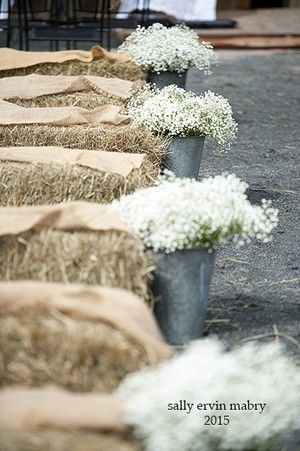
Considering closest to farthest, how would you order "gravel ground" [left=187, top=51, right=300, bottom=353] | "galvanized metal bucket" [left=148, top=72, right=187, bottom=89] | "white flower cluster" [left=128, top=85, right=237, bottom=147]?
"gravel ground" [left=187, top=51, right=300, bottom=353]
"white flower cluster" [left=128, top=85, right=237, bottom=147]
"galvanized metal bucket" [left=148, top=72, right=187, bottom=89]

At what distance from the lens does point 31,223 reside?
14.1 feet

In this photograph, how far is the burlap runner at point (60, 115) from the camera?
6449 mm

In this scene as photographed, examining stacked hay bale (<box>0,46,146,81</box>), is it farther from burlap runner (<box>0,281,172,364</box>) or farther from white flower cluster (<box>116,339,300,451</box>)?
white flower cluster (<box>116,339,300,451</box>)

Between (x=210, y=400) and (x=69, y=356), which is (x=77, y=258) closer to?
(x=69, y=356)

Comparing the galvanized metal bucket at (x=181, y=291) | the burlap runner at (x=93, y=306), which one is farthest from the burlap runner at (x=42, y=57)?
the burlap runner at (x=93, y=306)

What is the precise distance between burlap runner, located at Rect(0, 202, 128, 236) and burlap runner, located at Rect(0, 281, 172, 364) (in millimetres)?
537

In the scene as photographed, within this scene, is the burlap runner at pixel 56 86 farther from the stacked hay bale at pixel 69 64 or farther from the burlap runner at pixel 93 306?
the burlap runner at pixel 93 306

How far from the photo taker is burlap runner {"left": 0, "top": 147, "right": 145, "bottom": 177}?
5598mm

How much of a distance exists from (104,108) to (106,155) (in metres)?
0.98

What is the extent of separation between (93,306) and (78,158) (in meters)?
2.15

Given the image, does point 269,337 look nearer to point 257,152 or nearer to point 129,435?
point 129,435

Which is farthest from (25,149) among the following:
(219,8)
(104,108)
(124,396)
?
(219,8)

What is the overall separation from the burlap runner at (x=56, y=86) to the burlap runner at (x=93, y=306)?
3.52 metres

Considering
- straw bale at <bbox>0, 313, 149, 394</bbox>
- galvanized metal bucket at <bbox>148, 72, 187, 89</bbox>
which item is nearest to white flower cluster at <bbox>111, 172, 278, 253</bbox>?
straw bale at <bbox>0, 313, 149, 394</bbox>
